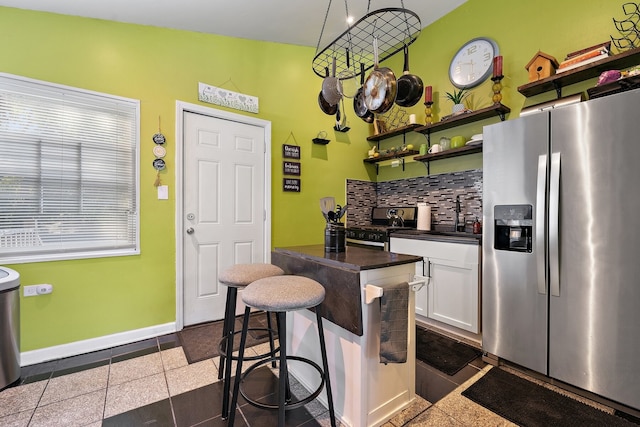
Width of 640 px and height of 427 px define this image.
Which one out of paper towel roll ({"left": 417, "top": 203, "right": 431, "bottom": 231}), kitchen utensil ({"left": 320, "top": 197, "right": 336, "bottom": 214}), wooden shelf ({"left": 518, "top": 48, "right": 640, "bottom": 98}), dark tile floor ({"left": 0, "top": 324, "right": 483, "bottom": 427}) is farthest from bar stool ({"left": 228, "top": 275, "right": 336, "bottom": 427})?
wooden shelf ({"left": 518, "top": 48, "right": 640, "bottom": 98})

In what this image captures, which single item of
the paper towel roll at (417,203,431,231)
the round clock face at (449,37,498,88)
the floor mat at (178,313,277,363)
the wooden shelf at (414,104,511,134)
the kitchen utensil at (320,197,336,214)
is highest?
the round clock face at (449,37,498,88)

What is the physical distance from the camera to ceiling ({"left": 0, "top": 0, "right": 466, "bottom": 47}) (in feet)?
7.04

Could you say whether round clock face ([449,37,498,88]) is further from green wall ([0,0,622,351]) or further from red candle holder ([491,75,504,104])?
red candle holder ([491,75,504,104])

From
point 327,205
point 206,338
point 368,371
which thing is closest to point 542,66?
point 327,205

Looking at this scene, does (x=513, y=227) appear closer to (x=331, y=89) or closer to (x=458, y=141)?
(x=458, y=141)

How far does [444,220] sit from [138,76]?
11.0 ft

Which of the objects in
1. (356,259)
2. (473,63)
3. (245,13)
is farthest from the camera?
(473,63)

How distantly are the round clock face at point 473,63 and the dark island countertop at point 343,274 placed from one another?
7.69 feet

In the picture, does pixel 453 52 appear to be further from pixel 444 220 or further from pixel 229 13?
pixel 229 13

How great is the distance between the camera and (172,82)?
261 centimetres

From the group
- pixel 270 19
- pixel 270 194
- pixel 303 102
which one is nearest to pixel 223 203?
pixel 270 194

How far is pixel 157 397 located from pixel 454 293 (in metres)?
2.31

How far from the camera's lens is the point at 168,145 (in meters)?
2.59

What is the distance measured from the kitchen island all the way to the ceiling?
7.52ft
